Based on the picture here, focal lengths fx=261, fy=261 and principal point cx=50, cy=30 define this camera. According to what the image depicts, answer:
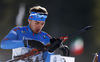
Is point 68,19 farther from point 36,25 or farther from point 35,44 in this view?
point 35,44

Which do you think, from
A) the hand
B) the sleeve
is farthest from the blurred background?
the hand

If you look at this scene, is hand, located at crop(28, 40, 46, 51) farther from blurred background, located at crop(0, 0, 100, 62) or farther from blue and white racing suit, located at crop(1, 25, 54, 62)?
blurred background, located at crop(0, 0, 100, 62)

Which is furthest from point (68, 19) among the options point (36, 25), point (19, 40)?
point (19, 40)

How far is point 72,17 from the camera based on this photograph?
5980 millimetres

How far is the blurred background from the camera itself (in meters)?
5.86

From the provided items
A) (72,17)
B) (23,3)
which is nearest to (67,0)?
(72,17)

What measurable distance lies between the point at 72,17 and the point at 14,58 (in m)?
3.47

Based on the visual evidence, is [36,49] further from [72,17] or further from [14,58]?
[72,17]

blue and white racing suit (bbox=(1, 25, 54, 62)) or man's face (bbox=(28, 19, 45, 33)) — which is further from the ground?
man's face (bbox=(28, 19, 45, 33))

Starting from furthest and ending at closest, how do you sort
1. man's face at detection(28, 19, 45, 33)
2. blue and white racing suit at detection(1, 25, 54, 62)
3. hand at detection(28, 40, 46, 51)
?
1. man's face at detection(28, 19, 45, 33)
2. blue and white racing suit at detection(1, 25, 54, 62)
3. hand at detection(28, 40, 46, 51)

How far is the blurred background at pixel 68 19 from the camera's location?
5.86m

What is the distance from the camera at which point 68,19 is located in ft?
19.6

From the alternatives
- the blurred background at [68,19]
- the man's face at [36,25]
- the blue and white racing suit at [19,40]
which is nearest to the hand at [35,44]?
the blue and white racing suit at [19,40]

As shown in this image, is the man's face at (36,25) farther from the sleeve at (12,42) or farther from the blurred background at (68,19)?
the blurred background at (68,19)
